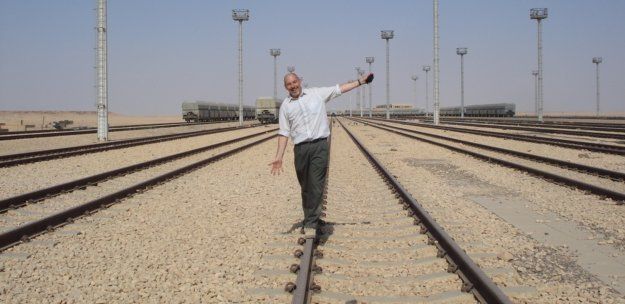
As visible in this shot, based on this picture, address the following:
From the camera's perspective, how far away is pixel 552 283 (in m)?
4.87

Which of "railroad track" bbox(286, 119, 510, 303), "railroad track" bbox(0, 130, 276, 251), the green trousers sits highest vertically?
the green trousers

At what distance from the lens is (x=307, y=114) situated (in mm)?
6125

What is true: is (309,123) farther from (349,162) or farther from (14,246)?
(349,162)

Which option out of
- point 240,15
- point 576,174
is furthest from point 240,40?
point 576,174

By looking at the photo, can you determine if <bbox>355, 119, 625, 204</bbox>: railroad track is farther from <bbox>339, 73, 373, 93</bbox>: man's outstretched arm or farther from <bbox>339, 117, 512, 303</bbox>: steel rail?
<bbox>339, 73, 373, 93</bbox>: man's outstretched arm

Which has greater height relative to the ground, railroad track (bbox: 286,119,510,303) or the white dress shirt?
the white dress shirt

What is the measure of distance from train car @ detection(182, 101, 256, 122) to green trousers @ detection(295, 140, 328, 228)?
60.4 metres

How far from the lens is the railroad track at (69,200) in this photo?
22.4ft

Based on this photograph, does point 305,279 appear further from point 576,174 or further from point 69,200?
point 576,174

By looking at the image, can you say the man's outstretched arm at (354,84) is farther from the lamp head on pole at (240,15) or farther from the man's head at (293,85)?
the lamp head on pole at (240,15)

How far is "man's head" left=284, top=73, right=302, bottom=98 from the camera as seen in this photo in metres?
6.08

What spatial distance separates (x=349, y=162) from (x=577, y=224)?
9.83 meters

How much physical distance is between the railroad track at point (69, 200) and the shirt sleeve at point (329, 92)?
3.58m

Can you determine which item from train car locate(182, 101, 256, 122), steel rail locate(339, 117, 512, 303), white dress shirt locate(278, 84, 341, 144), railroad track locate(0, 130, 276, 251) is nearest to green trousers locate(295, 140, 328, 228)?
white dress shirt locate(278, 84, 341, 144)
